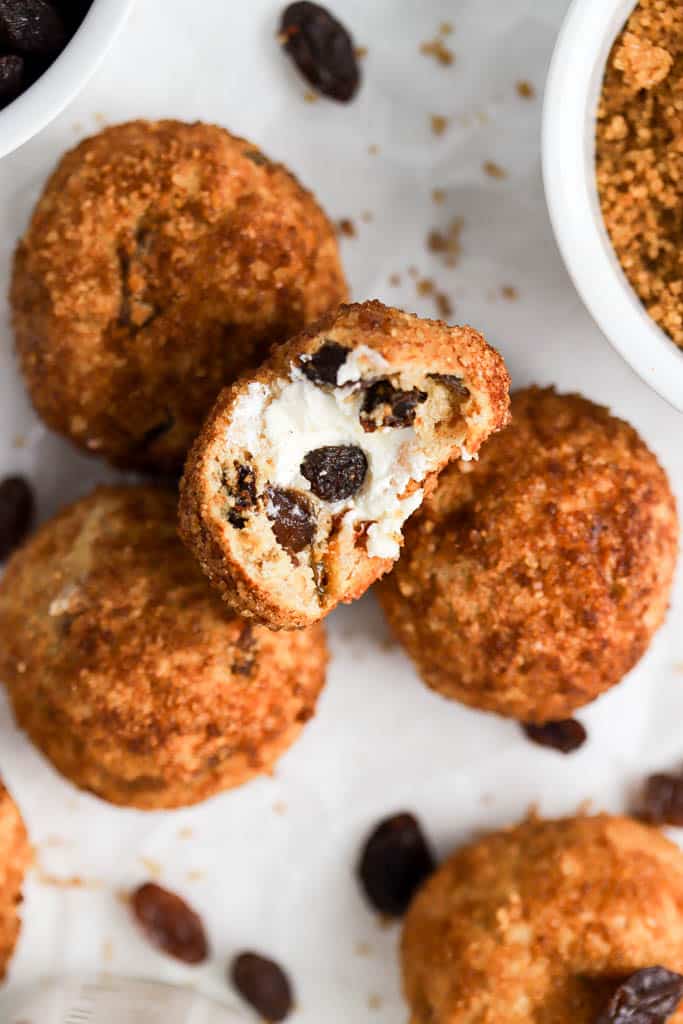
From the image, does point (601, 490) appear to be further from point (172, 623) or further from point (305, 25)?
point (305, 25)

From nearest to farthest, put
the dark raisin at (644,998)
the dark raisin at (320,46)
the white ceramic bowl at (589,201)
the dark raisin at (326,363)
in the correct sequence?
the dark raisin at (326,363), the white ceramic bowl at (589,201), the dark raisin at (644,998), the dark raisin at (320,46)

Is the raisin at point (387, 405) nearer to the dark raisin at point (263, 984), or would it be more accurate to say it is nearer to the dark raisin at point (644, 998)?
the dark raisin at point (644, 998)

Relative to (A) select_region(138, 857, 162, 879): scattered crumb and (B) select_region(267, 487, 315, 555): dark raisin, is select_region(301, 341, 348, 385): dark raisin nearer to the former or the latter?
(B) select_region(267, 487, 315, 555): dark raisin

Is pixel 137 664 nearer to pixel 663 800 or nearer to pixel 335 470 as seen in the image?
pixel 335 470

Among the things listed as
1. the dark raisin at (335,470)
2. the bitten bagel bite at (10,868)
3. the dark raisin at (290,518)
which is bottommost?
the bitten bagel bite at (10,868)

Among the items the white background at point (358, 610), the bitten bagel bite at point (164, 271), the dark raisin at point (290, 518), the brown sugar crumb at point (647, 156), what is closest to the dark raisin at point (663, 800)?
the white background at point (358, 610)

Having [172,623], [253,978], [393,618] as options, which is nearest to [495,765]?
Answer: [393,618]
